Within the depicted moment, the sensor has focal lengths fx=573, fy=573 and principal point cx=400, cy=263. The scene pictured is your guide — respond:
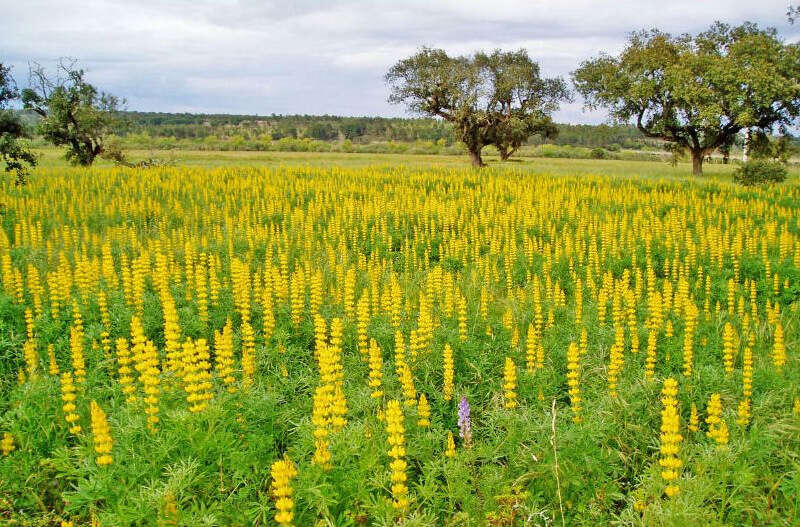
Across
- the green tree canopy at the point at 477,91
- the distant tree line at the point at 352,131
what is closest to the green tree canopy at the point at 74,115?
the green tree canopy at the point at 477,91

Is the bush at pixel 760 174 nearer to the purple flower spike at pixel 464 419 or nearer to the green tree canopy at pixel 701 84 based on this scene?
the green tree canopy at pixel 701 84

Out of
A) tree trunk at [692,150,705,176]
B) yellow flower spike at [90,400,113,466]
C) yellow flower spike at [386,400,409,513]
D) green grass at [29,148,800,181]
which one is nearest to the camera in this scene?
yellow flower spike at [386,400,409,513]

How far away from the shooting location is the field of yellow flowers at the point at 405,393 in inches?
135

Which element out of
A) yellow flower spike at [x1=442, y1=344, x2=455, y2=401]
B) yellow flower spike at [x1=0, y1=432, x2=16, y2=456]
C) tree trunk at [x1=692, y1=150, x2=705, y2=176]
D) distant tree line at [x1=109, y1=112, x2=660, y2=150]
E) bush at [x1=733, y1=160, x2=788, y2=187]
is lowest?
yellow flower spike at [x1=0, y1=432, x2=16, y2=456]

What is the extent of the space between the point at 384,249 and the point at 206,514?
26.9 feet

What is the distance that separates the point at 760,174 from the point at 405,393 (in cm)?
2541

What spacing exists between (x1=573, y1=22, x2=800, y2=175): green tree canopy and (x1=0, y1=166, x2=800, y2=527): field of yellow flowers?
20627 mm

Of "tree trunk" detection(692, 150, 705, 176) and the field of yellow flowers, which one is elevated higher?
"tree trunk" detection(692, 150, 705, 176)

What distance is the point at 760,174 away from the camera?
2417cm

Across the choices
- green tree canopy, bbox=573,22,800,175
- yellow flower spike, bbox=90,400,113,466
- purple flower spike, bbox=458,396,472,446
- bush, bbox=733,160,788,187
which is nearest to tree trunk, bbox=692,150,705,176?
green tree canopy, bbox=573,22,800,175

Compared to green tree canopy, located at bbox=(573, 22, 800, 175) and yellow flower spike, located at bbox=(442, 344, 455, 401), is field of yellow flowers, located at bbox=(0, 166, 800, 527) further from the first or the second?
green tree canopy, located at bbox=(573, 22, 800, 175)

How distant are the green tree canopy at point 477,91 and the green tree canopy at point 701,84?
5484mm

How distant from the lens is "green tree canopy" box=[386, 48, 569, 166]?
3741cm

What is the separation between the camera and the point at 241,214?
13.1 meters
